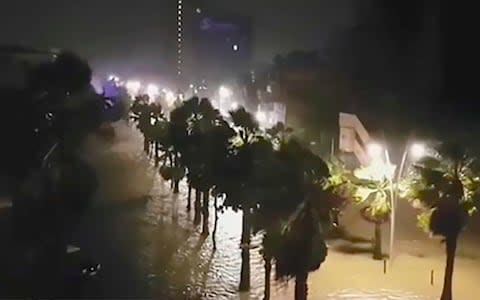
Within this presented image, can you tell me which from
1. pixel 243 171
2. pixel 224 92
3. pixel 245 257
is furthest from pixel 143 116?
pixel 245 257

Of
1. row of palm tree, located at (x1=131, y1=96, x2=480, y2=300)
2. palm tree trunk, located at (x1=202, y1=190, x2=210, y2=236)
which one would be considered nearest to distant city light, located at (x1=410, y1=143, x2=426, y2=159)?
row of palm tree, located at (x1=131, y1=96, x2=480, y2=300)

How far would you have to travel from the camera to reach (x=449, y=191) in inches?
274

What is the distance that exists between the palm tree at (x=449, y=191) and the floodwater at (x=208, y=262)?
1.23 meters

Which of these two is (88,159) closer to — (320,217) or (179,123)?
(179,123)

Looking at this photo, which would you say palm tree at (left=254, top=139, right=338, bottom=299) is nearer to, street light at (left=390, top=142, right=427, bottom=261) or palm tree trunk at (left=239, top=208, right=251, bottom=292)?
palm tree trunk at (left=239, top=208, right=251, bottom=292)

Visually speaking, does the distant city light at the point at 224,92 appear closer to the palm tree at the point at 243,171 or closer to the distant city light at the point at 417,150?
the distant city light at the point at 417,150

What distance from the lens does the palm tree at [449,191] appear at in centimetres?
699

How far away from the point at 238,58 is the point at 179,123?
7937 millimetres

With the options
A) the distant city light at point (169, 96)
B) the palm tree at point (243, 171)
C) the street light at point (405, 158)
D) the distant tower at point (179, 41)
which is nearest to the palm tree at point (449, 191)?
the palm tree at point (243, 171)

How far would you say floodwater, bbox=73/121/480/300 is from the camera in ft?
25.2

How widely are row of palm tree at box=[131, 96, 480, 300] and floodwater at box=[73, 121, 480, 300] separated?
1.54 feet

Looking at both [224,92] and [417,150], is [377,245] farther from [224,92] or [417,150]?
[224,92]

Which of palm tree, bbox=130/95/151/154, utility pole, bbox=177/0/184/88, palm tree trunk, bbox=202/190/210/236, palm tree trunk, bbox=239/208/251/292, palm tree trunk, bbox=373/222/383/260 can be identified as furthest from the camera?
utility pole, bbox=177/0/184/88

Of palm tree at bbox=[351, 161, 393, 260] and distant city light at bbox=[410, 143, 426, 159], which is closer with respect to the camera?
palm tree at bbox=[351, 161, 393, 260]
